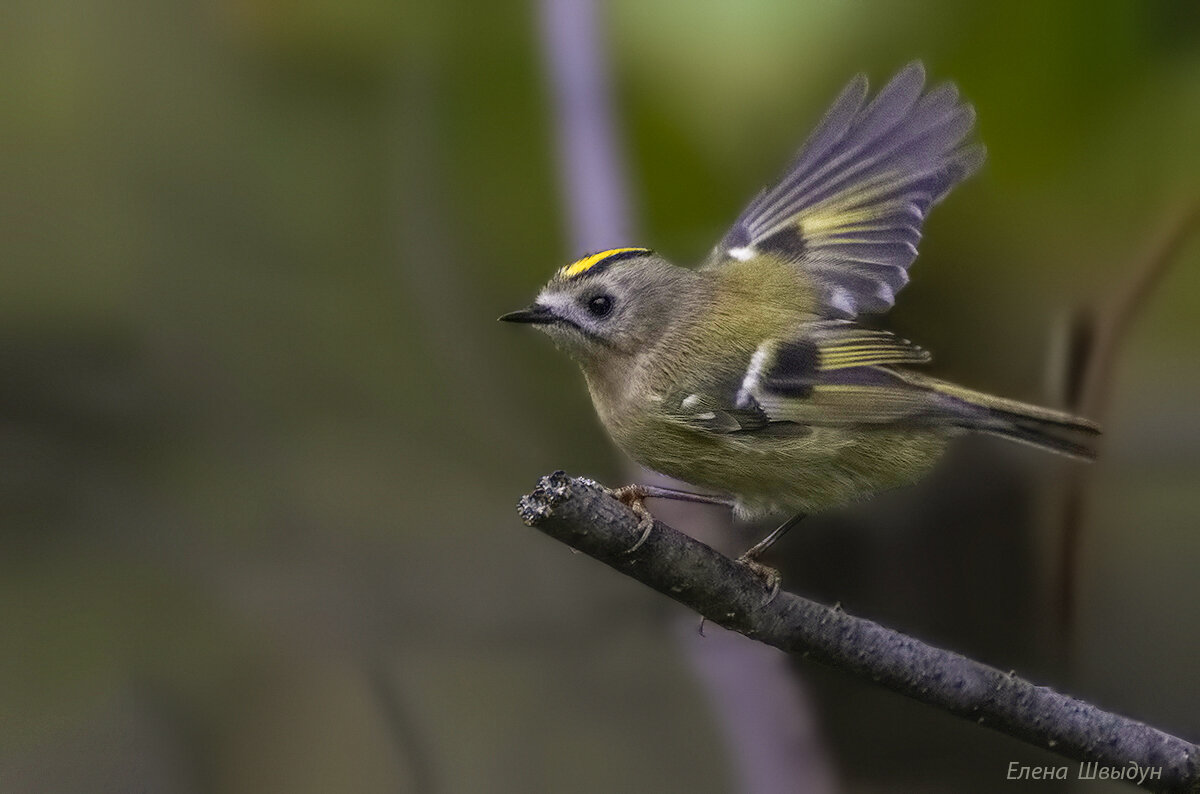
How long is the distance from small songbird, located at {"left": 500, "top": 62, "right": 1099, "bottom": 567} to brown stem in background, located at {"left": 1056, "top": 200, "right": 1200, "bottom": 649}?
209mm

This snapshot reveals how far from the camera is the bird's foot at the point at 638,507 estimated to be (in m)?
0.60

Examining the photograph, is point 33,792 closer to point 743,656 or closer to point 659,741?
point 659,741

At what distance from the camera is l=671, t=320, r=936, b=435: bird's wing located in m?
0.83

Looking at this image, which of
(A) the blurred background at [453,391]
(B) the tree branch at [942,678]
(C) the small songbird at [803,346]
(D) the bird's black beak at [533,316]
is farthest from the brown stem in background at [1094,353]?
(D) the bird's black beak at [533,316]

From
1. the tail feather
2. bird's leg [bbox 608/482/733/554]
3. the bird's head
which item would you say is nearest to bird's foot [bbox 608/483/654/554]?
bird's leg [bbox 608/482/733/554]

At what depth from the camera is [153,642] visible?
1426 millimetres

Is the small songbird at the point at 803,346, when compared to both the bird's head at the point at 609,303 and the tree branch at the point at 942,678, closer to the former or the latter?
the bird's head at the point at 609,303

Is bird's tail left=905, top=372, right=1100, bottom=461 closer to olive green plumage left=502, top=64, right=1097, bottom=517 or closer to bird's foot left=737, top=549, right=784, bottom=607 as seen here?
olive green plumage left=502, top=64, right=1097, bottom=517

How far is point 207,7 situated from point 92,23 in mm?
155

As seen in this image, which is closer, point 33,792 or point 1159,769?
point 1159,769

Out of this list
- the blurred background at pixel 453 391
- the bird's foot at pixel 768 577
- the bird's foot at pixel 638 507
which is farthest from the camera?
the blurred background at pixel 453 391

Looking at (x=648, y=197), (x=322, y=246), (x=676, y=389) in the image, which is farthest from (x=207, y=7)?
(x=676, y=389)

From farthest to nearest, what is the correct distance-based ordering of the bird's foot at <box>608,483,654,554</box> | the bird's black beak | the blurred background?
the blurred background
the bird's black beak
the bird's foot at <box>608,483,654,554</box>

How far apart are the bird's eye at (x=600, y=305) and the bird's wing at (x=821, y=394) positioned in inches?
Result: 4.2
